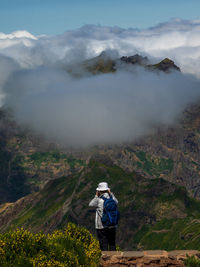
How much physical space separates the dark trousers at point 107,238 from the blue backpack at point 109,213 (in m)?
0.96

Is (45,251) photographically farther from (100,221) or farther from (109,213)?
(109,213)

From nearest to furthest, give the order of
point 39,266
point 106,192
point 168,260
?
1. point 39,266
2. point 168,260
3. point 106,192

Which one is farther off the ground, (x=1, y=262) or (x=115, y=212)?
(x=115, y=212)

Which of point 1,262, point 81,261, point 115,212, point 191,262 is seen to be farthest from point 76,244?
point 191,262

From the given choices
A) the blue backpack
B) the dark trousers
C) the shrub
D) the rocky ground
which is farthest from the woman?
the shrub

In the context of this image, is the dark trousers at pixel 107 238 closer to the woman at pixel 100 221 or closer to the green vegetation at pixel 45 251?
the woman at pixel 100 221

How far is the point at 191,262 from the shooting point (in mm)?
35219

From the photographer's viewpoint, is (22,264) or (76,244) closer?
(22,264)

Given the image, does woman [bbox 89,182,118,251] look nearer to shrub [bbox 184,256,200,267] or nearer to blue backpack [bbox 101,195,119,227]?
blue backpack [bbox 101,195,119,227]

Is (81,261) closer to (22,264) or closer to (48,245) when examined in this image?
(48,245)

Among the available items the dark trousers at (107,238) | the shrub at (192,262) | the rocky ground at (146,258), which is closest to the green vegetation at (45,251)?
the dark trousers at (107,238)

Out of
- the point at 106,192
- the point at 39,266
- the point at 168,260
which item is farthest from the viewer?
the point at 106,192

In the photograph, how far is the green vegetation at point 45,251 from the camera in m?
35.5

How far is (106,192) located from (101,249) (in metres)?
5.77
